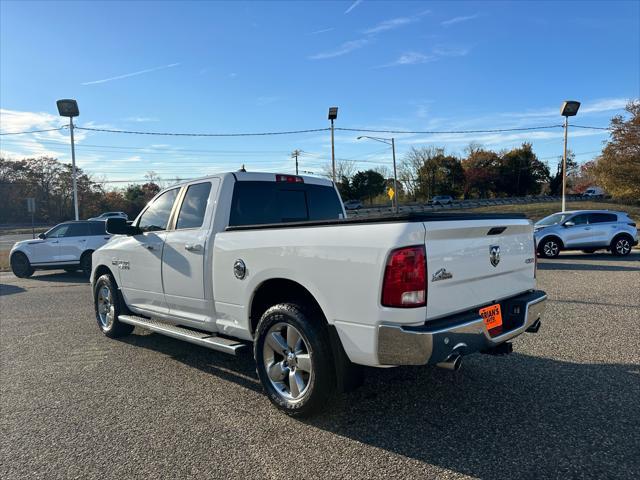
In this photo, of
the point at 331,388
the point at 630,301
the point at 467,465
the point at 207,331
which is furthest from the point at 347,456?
the point at 630,301

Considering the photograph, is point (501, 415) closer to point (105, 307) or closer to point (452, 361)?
point (452, 361)

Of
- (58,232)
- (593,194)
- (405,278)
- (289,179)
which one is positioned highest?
(593,194)

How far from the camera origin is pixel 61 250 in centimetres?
1377

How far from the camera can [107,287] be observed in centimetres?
605

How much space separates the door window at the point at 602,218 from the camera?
1552cm

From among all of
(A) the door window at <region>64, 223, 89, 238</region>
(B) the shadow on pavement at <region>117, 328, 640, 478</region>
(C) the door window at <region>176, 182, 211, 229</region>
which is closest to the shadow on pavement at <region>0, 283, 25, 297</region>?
(A) the door window at <region>64, 223, 89, 238</region>

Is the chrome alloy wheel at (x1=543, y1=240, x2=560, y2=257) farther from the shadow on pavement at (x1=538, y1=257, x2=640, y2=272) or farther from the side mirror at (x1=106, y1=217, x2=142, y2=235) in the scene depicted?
the side mirror at (x1=106, y1=217, x2=142, y2=235)

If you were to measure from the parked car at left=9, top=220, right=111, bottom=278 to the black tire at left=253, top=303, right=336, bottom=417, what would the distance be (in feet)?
38.3

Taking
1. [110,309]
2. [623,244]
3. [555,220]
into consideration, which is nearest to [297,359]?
[110,309]

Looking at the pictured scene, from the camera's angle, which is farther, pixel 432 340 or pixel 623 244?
pixel 623 244

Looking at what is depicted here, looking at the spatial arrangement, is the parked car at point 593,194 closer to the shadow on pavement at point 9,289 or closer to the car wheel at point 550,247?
the car wheel at point 550,247

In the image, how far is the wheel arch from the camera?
3.56m

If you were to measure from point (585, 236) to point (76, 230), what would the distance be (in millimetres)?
16171

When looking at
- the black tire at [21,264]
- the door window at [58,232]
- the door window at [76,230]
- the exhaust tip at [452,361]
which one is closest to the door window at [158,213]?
the exhaust tip at [452,361]
